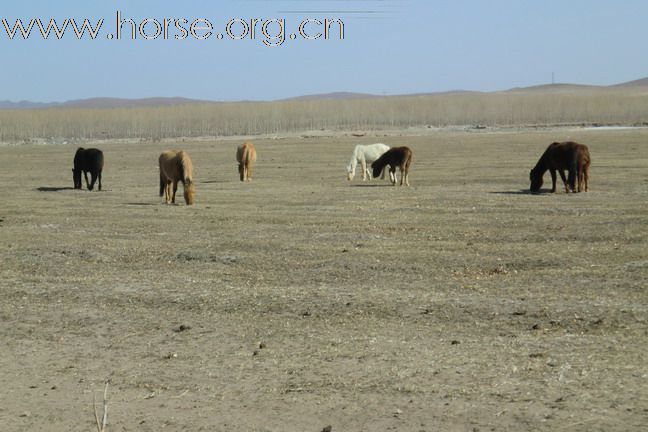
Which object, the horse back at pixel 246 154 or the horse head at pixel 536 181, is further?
the horse back at pixel 246 154

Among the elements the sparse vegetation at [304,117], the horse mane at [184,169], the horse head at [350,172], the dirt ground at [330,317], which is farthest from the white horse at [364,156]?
the sparse vegetation at [304,117]

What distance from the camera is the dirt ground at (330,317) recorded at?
718cm

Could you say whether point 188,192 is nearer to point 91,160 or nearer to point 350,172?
point 91,160

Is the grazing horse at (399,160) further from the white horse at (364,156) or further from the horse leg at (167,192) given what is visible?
the horse leg at (167,192)

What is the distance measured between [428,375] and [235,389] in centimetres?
146

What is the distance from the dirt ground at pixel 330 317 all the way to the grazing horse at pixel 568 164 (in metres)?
1.42

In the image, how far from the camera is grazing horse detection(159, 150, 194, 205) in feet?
71.5

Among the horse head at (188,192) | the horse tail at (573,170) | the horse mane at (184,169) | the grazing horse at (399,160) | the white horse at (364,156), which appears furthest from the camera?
the white horse at (364,156)

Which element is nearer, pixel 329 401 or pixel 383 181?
pixel 329 401

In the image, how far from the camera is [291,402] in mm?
7348

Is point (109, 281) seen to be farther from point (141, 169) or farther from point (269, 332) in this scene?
point (141, 169)

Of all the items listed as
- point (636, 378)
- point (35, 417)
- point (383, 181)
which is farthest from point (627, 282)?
point (383, 181)

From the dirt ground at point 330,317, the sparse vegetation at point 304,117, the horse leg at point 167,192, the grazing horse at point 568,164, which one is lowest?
the dirt ground at point 330,317

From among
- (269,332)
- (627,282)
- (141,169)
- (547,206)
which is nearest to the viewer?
(269,332)
